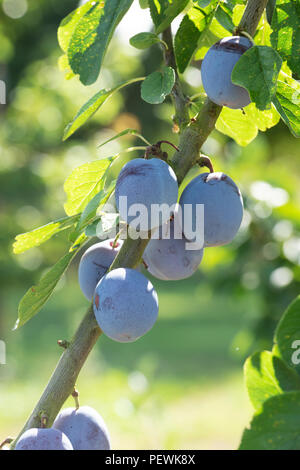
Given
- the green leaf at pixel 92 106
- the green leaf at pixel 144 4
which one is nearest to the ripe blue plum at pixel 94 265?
the green leaf at pixel 92 106

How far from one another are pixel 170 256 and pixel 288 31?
218 millimetres

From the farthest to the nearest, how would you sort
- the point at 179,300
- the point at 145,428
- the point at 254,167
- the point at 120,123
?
the point at 179,300, the point at 120,123, the point at 145,428, the point at 254,167

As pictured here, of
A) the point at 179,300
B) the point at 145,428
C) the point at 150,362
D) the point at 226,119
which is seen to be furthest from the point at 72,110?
the point at 226,119

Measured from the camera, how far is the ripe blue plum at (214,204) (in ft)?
1.71

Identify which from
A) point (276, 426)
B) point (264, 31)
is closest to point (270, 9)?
point (264, 31)

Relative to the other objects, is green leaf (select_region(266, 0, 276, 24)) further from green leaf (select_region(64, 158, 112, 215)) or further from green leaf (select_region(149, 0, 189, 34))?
green leaf (select_region(64, 158, 112, 215))

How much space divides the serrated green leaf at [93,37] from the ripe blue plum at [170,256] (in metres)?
0.15

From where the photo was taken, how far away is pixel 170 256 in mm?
559

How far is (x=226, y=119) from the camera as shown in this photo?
1.99ft

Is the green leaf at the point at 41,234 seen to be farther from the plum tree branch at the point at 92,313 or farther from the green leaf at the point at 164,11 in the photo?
the green leaf at the point at 164,11

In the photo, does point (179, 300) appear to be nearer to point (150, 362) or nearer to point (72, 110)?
point (150, 362)

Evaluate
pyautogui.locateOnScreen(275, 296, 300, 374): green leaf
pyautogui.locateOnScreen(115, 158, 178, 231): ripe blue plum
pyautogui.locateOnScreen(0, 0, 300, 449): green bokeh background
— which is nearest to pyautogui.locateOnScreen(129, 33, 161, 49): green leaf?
pyautogui.locateOnScreen(115, 158, 178, 231): ripe blue plum

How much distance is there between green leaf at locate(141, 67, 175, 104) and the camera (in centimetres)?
49
